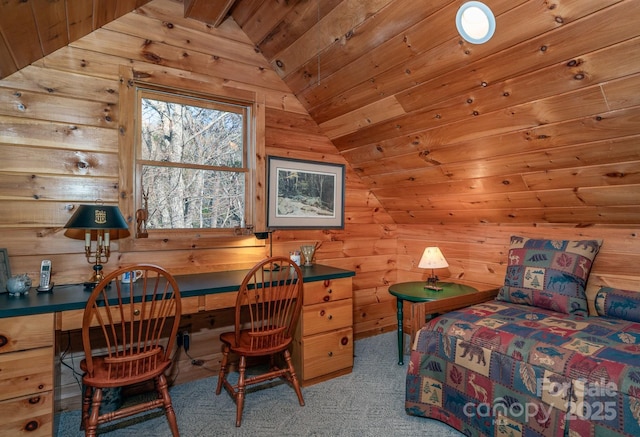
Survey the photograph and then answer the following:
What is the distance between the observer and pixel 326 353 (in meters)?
2.60

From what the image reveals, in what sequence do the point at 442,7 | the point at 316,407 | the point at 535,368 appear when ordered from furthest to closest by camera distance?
the point at 316,407
the point at 442,7
the point at 535,368

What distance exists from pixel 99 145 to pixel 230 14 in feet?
4.51

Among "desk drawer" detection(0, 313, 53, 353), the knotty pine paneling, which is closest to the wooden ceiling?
the knotty pine paneling

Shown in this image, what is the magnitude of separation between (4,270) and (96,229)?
0.50 m

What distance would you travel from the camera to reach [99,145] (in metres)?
2.30

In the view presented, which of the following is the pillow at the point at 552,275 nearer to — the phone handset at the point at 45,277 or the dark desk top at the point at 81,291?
the dark desk top at the point at 81,291

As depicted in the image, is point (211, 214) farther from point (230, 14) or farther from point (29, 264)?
point (230, 14)

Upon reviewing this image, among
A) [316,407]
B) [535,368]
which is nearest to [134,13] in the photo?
[316,407]

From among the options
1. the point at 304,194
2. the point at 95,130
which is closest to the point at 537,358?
the point at 304,194

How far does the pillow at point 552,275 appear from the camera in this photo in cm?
225

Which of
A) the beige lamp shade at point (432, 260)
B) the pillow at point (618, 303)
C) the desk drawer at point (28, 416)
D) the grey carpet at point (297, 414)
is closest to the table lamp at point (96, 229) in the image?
the desk drawer at point (28, 416)

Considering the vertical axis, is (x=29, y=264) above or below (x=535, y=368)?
above

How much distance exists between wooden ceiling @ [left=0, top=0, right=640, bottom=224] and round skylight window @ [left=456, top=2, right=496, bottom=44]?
30 cm

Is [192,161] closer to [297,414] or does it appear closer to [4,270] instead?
[4,270]
